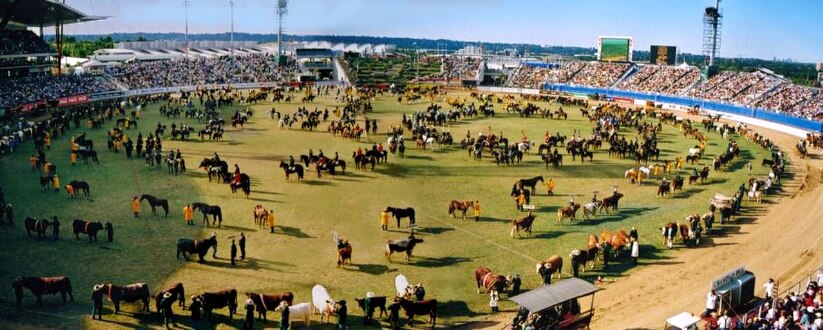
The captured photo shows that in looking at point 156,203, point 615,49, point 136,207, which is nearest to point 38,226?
point 136,207

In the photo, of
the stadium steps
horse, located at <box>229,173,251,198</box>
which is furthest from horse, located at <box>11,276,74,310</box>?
the stadium steps

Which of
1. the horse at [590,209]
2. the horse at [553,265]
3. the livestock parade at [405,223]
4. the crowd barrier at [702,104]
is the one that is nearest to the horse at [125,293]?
the livestock parade at [405,223]

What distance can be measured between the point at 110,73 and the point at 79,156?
40444mm

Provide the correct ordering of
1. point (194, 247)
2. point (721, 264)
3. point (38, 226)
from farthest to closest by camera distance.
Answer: point (38, 226) < point (721, 264) < point (194, 247)

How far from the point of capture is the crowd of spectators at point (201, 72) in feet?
230

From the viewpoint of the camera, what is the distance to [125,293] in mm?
14969

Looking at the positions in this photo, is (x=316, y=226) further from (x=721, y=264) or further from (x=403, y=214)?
(x=721, y=264)

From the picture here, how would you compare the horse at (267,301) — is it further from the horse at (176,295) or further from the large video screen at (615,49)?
the large video screen at (615,49)

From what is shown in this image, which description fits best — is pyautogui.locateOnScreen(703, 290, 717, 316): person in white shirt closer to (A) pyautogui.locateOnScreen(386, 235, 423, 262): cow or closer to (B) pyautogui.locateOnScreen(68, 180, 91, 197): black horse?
(A) pyautogui.locateOnScreen(386, 235, 423, 262): cow

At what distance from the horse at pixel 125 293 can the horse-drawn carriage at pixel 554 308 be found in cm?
829

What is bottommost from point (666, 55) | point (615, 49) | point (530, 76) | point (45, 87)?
point (45, 87)

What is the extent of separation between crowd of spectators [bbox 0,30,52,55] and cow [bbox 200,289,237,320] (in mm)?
50062

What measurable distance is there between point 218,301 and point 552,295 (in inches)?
290

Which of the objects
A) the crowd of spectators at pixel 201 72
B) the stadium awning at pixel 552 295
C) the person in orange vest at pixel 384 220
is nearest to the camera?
the stadium awning at pixel 552 295
